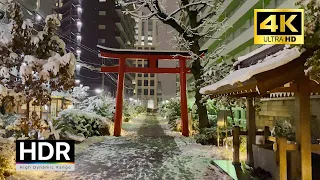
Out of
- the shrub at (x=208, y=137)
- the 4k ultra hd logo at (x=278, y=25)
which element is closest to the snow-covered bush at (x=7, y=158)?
the 4k ultra hd logo at (x=278, y=25)

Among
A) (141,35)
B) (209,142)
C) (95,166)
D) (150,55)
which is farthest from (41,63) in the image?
(141,35)

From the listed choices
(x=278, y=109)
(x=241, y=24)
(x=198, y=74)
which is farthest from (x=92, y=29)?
(x=278, y=109)

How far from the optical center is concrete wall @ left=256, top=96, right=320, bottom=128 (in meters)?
13.5

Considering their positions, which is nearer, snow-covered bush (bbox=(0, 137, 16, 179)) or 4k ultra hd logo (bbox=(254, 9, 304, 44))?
4k ultra hd logo (bbox=(254, 9, 304, 44))

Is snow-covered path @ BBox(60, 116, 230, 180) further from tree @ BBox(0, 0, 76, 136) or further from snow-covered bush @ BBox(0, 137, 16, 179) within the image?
tree @ BBox(0, 0, 76, 136)

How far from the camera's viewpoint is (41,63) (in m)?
9.32

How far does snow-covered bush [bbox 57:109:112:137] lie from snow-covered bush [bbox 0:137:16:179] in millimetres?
7198

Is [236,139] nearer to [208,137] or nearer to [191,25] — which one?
[208,137]

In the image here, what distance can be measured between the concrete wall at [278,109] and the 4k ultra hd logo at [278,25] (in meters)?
8.10

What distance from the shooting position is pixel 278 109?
18.7 meters

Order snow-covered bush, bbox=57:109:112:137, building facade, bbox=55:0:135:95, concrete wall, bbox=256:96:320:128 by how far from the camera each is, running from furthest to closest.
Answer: building facade, bbox=55:0:135:95 → snow-covered bush, bbox=57:109:112:137 → concrete wall, bbox=256:96:320:128

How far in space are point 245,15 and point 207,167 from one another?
25951mm

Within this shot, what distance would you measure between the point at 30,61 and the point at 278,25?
21.6 ft

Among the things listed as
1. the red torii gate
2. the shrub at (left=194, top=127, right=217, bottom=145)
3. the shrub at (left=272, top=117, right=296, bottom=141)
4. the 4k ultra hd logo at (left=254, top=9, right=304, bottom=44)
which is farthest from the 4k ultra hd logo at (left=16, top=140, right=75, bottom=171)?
the red torii gate
